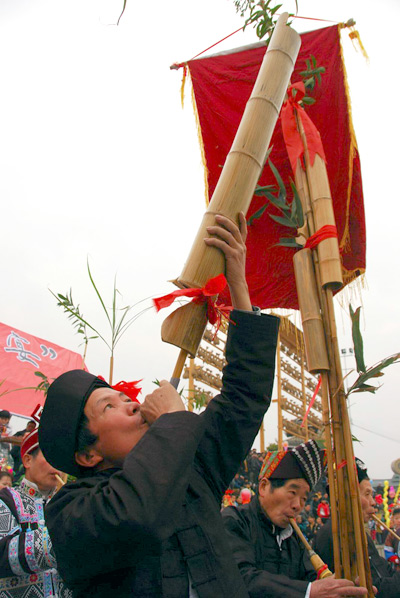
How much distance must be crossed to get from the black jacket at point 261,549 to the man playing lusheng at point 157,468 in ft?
2.92

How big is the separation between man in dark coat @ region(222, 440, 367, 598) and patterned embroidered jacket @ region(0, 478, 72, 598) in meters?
0.81

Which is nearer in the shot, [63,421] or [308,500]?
[63,421]

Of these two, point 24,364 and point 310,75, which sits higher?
point 310,75

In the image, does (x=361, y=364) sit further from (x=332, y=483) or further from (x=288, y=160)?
(x=288, y=160)

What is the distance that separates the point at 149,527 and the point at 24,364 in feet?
19.6

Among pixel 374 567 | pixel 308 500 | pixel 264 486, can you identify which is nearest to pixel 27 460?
pixel 264 486

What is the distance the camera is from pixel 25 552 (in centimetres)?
192

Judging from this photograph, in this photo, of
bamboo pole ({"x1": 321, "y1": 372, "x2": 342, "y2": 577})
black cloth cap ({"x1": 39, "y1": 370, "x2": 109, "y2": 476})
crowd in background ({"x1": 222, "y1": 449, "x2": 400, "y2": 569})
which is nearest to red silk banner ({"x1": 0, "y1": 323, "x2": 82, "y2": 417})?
crowd in background ({"x1": 222, "y1": 449, "x2": 400, "y2": 569})

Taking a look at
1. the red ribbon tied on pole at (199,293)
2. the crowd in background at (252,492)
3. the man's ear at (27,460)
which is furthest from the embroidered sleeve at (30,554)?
the red ribbon tied on pole at (199,293)

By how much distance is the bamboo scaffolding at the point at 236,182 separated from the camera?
4.05ft

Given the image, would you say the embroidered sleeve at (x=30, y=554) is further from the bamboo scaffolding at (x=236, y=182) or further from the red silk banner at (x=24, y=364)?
the red silk banner at (x=24, y=364)

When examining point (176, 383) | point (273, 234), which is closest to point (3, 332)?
point (273, 234)

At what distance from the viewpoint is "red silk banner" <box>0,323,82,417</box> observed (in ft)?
18.7

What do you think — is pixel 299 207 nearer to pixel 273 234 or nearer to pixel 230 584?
pixel 273 234
